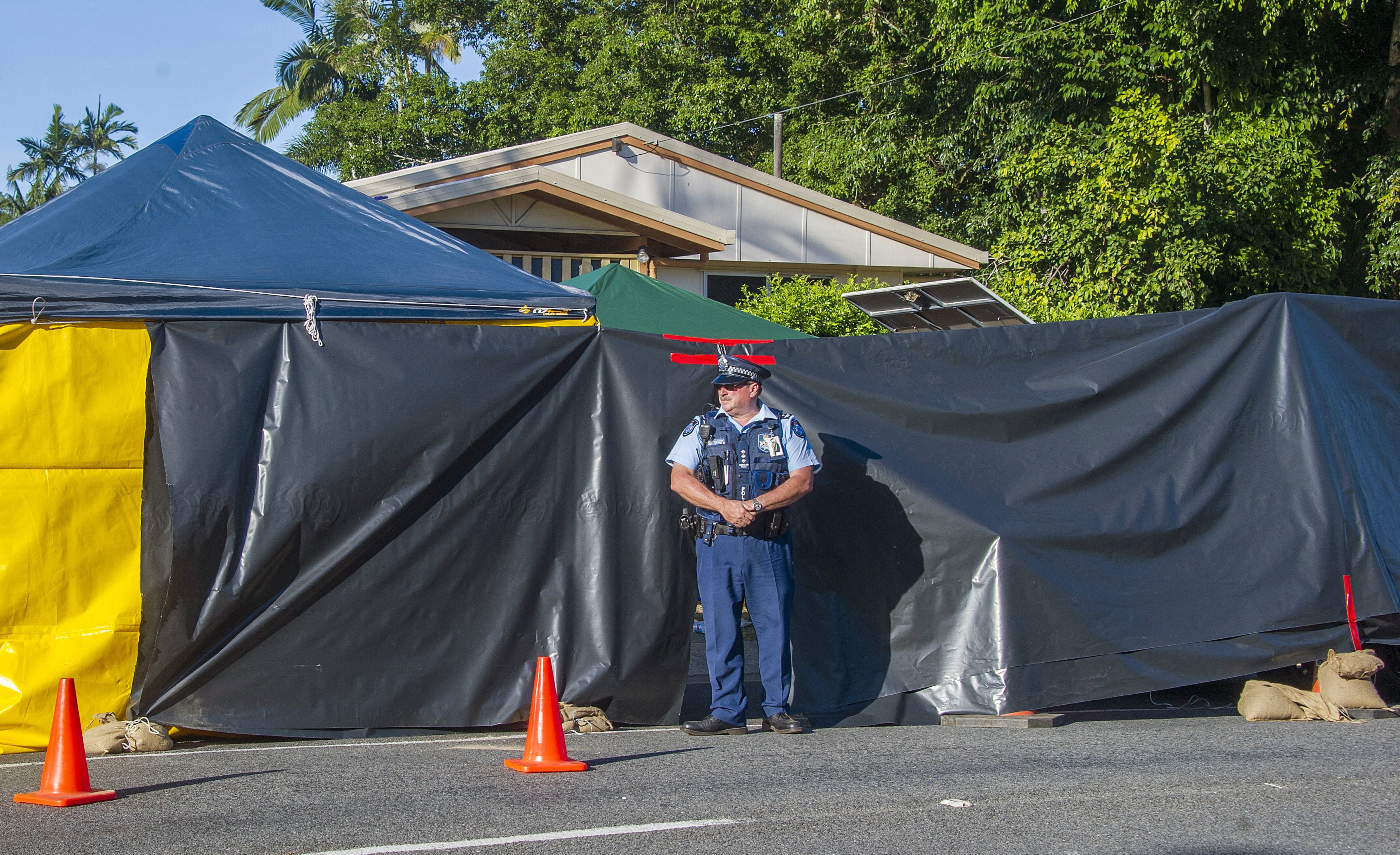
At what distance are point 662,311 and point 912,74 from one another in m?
14.2

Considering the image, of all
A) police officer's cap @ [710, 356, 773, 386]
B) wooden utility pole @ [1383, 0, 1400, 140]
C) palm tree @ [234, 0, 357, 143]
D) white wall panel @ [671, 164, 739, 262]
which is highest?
palm tree @ [234, 0, 357, 143]

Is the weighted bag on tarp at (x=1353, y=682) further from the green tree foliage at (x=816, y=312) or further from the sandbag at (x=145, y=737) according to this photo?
the green tree foliage at (x=816, y=312)

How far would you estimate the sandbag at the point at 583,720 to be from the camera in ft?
18.1

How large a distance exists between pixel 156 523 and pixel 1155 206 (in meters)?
13.1

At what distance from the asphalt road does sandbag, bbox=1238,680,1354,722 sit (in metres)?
0.26

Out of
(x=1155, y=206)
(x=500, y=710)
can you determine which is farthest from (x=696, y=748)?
(x=1155, y=206)

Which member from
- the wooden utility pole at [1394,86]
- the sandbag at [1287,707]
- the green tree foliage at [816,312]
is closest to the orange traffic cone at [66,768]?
the sandbag at [1287,707]

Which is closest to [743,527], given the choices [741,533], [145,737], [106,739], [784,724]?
[741,533]

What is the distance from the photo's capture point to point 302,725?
17.3 feet

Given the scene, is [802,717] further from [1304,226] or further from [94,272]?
[1304,226]

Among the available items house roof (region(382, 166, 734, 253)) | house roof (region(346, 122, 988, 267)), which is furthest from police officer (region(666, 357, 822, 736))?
house roof (region(346, 122, 988, 267))

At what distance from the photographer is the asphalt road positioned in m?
3.75

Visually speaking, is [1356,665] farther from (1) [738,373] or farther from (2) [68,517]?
(2) [68,517]

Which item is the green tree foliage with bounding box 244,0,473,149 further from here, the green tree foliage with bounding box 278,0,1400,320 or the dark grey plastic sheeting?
the dark grey plastic sheeting
